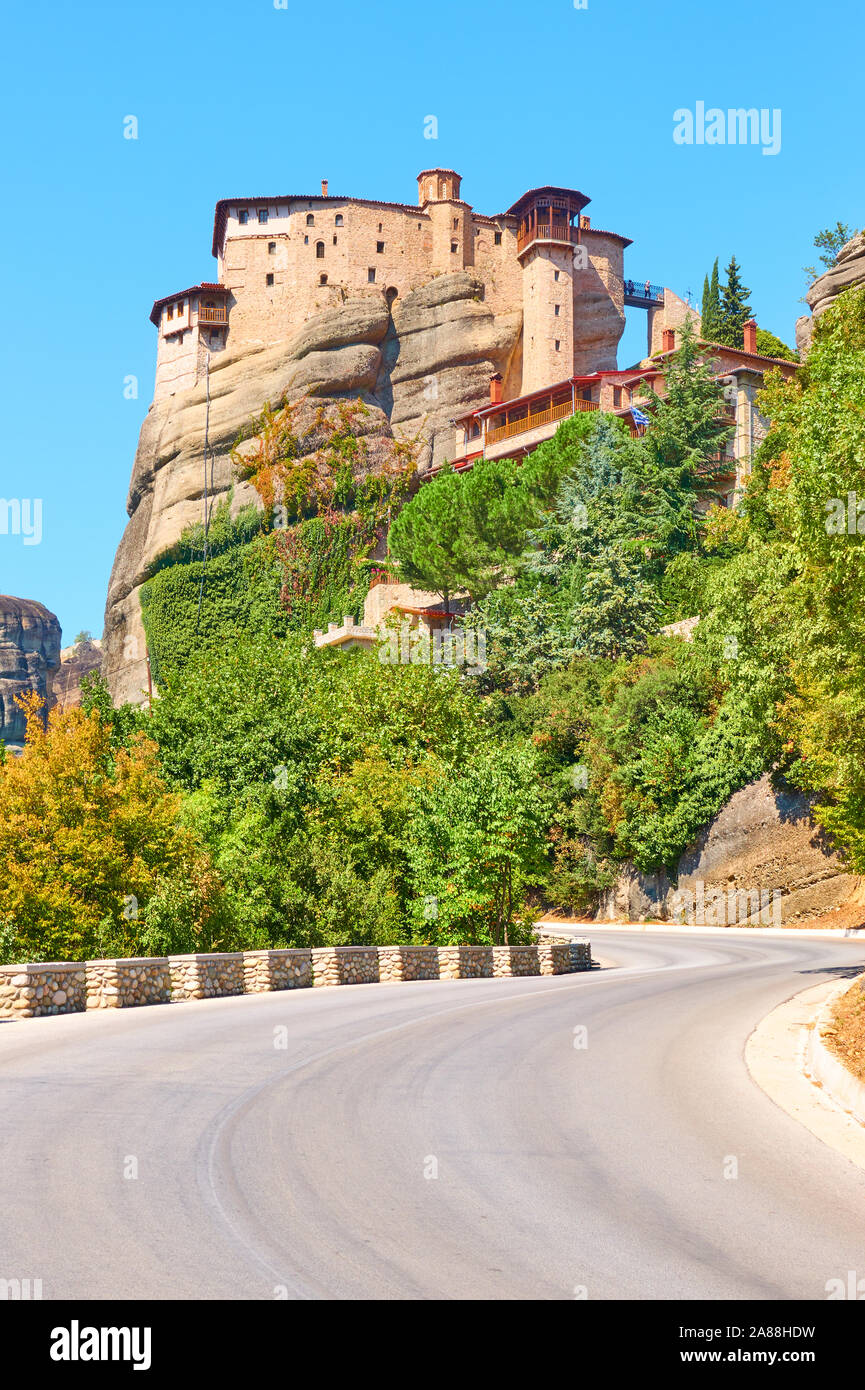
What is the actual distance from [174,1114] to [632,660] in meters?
49.1

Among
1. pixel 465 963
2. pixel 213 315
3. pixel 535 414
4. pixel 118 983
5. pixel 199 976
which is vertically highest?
pixel 213 315

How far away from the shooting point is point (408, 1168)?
28.1 ft

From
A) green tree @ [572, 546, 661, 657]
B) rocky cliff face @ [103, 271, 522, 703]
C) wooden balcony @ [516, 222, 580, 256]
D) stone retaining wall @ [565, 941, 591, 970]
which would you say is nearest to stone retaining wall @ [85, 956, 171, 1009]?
stone retaining wall @ [565, 941, 591, 970]

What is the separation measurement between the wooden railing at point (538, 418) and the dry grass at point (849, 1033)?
60568 millimetres

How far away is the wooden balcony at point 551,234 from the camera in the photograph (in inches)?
3676

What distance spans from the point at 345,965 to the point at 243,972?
302cm

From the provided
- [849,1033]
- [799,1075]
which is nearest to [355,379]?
[849,1033]

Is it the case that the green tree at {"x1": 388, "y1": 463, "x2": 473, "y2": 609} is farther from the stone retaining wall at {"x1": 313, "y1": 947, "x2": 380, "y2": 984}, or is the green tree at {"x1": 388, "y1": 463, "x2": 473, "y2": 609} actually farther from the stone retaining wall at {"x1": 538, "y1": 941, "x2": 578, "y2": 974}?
the stone retaining wall at {"x1": 313, "y1": 947, "x2": 380, "y2": 984}

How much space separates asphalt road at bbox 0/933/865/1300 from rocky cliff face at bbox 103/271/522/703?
76071 millimetres

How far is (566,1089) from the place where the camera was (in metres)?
12.1

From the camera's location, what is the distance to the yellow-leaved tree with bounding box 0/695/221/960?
2570 cm

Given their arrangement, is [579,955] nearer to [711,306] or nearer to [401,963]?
[401,963]

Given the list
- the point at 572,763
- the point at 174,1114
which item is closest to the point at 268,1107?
the point at 174,1114
